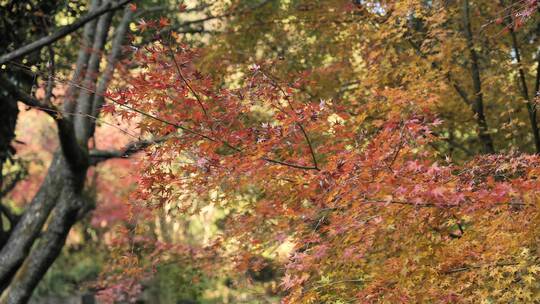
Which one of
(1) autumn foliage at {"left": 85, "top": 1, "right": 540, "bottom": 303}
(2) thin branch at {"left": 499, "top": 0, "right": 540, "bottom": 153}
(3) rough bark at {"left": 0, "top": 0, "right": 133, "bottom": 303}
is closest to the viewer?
(1) autumn foliage at {"left": 85, "top": 1, "right": 540, "bottom": 303}

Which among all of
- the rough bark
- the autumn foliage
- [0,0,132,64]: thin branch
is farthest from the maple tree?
the rough bark

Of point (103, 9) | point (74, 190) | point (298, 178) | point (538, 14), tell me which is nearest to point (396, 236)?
point (298, 178)

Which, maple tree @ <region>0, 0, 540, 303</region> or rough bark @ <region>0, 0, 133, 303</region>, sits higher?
rough bark @ <region>0, 0, 133, 303</region>

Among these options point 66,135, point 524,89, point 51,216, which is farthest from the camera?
point 51,216

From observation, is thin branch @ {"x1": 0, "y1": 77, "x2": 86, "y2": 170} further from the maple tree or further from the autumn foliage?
the autumn foliage

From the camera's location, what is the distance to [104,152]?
818 centimetres

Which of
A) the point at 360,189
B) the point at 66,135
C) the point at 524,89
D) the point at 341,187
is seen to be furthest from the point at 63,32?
the point at 524,89

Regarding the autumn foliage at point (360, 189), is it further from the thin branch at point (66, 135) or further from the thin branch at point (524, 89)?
the thin branch at point (524, 89)

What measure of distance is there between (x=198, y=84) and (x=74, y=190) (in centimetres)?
410

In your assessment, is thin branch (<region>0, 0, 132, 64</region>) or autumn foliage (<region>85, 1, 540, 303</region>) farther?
thin branch (<region>0, 0, 132, 64</region>)

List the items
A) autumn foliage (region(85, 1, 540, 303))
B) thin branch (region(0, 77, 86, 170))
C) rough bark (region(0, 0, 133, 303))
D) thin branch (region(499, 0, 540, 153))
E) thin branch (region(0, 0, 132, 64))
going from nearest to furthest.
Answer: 1. autumn foliage (region(85, 1, 540, 303))
2. thin branch (region(0, 77, 86, 170))
3. thin branch (region(0, 0, 132, 64))
4. thin branch (region(499, 0, 540, 153))
5. rough bark (region(0, 0, 133, 303))

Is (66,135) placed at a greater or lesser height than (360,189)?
greater

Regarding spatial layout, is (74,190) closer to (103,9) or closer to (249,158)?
(103,9)

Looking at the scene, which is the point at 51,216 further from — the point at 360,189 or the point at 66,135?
the point at 360,189
